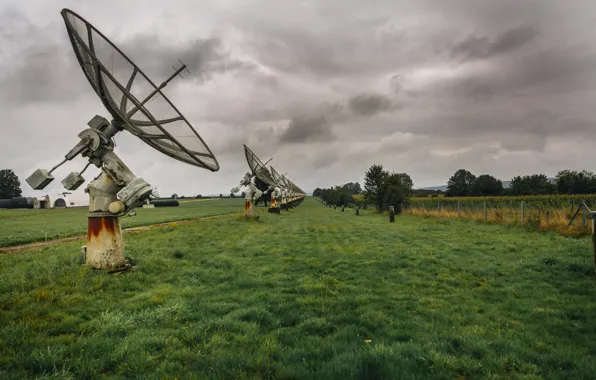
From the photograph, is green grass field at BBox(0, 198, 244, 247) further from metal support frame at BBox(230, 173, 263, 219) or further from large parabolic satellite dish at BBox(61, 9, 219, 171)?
large parabolic satellite dish at BBox(61, 9, 219, 171)

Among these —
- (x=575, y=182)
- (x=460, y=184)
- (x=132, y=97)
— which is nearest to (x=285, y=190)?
(x=132, y=97)

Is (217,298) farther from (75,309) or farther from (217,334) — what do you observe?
(75,309)

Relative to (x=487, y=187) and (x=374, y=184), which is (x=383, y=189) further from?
(x=487, y=187)

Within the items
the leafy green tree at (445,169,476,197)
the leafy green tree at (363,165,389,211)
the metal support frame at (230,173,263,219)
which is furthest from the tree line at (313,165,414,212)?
the leafy green tree at (445,169,476,197)

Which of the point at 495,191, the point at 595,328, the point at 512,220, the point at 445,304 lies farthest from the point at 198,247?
the point at 495,191

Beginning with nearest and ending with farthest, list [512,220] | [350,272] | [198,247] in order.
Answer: [350,272]
[198,247]
[512,220]

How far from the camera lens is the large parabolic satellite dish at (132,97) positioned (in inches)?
311

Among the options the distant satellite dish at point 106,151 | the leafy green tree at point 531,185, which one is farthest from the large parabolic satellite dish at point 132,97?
the leafy green tree at point 531,185

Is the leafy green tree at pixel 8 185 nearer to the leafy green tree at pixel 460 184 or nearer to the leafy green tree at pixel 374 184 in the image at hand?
the leafy green tree at pixel 374 184

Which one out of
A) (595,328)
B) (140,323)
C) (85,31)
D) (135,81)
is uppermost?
(85,31)

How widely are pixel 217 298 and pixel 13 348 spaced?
3146mm

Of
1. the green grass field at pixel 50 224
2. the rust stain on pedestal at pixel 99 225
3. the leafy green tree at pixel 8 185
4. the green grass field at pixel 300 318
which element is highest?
the leafy green tree at pixel 8 185

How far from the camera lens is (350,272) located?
29.5 feet

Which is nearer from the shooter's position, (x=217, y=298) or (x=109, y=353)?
(x=109, y=353)
